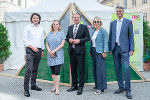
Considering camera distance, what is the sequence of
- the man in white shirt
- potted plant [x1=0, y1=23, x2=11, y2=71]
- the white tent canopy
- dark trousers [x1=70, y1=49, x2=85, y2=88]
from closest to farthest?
the man in white shirt, dark trousers [x1=70, y1=49, x2=85, y2=88], the white tent canopy, potted plant [x1=0, y1=23, x2=11, y2=71]

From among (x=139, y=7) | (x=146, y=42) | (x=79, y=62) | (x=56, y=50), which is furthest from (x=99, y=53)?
(x=139, y=7)

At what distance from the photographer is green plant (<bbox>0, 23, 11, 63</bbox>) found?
819 centimetres

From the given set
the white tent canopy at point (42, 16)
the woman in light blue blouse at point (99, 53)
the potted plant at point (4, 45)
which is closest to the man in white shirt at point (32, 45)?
the woman in light blue blouse at point (99, 53)

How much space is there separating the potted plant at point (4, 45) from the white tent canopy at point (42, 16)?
0.28 m

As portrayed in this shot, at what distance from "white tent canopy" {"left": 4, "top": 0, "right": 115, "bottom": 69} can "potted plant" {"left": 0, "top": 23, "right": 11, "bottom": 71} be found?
0.93 ft

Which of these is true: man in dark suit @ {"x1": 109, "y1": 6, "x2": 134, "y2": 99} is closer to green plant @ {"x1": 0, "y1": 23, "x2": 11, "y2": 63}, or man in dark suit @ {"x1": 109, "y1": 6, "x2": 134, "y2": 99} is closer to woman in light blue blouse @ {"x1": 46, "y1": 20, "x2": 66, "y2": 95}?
woman in light blue blouse @ {"x1": 46, "y1": 20, "x2": 66, "y2": 95}

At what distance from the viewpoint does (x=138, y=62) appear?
767 centimetres

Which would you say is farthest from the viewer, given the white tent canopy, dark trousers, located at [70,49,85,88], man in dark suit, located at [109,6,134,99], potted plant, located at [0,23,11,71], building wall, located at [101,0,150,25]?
building wall, located at [101,0,150,25]

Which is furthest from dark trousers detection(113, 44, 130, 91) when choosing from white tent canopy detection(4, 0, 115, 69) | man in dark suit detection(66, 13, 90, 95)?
white tent canopy detection(4, 0, 115, 69)

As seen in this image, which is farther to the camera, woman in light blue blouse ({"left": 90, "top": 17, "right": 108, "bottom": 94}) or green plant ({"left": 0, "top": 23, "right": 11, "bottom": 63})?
green plant ({"left": 0, "top": 23, "right": 11, "bottom": 63})

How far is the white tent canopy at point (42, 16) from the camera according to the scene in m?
7.85

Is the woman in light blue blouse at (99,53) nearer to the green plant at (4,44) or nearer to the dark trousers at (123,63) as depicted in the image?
the dark trousers at (123,63)

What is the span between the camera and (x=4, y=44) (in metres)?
8.21

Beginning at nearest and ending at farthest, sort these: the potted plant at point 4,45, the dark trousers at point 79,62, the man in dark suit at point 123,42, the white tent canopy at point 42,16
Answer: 1. the man in dark suit at point 123,42
2. the dark trousers at point 79,62
3. the white tent canopy at point 42,16
4. the potted plant at point 4,45
